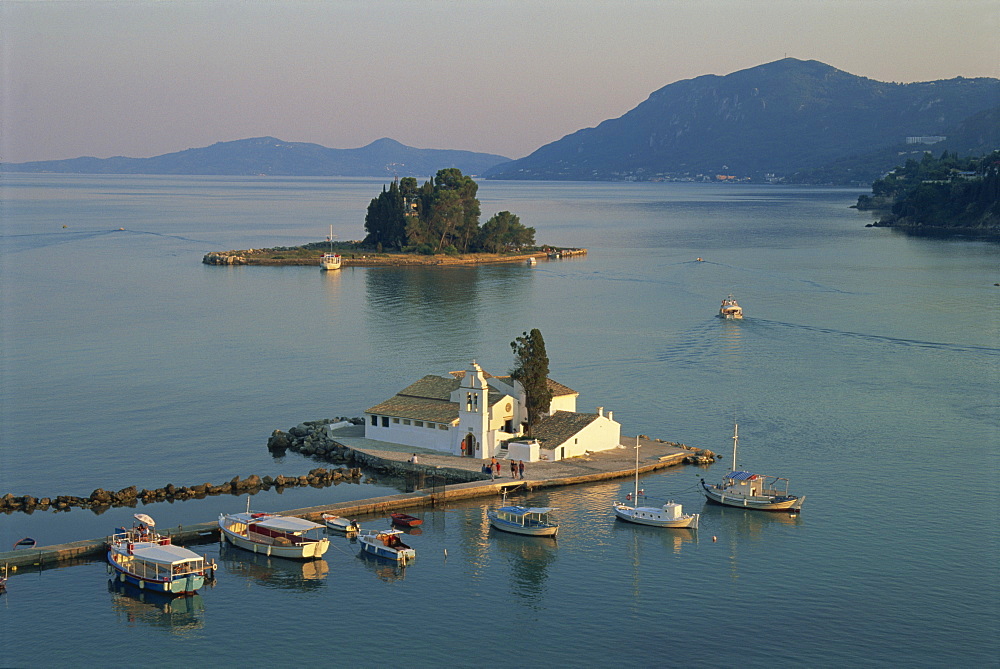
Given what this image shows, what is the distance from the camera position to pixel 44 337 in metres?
79.4

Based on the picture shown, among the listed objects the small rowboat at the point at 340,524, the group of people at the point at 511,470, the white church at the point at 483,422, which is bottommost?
the small rowboat at the point at 340,524

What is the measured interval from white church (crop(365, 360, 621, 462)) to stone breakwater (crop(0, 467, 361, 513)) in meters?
3.13

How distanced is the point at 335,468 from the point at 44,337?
132 feet

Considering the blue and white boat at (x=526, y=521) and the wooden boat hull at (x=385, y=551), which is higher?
the blue and white boat at (x=526, y=521)

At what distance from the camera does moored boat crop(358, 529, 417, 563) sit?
37.2 meters

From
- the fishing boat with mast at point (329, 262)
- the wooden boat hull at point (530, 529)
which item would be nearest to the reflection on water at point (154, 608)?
the wooden boat hull at point (530, 529)

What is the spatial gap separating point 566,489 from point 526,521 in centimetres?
474

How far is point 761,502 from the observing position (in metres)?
43.1

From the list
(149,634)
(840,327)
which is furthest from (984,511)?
(840,327)

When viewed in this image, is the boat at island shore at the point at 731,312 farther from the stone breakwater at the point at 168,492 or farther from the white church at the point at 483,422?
the stone breakwater at the point at 168,492

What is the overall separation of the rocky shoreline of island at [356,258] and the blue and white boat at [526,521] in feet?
305

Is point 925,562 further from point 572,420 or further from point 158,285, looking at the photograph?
point 158,285

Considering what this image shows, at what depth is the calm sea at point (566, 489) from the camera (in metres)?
32.4

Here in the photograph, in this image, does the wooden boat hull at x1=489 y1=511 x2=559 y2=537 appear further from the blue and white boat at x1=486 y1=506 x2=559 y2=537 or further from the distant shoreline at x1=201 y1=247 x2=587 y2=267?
the distant shoreline at x1=201 y1=247 x2=587 y2=267
